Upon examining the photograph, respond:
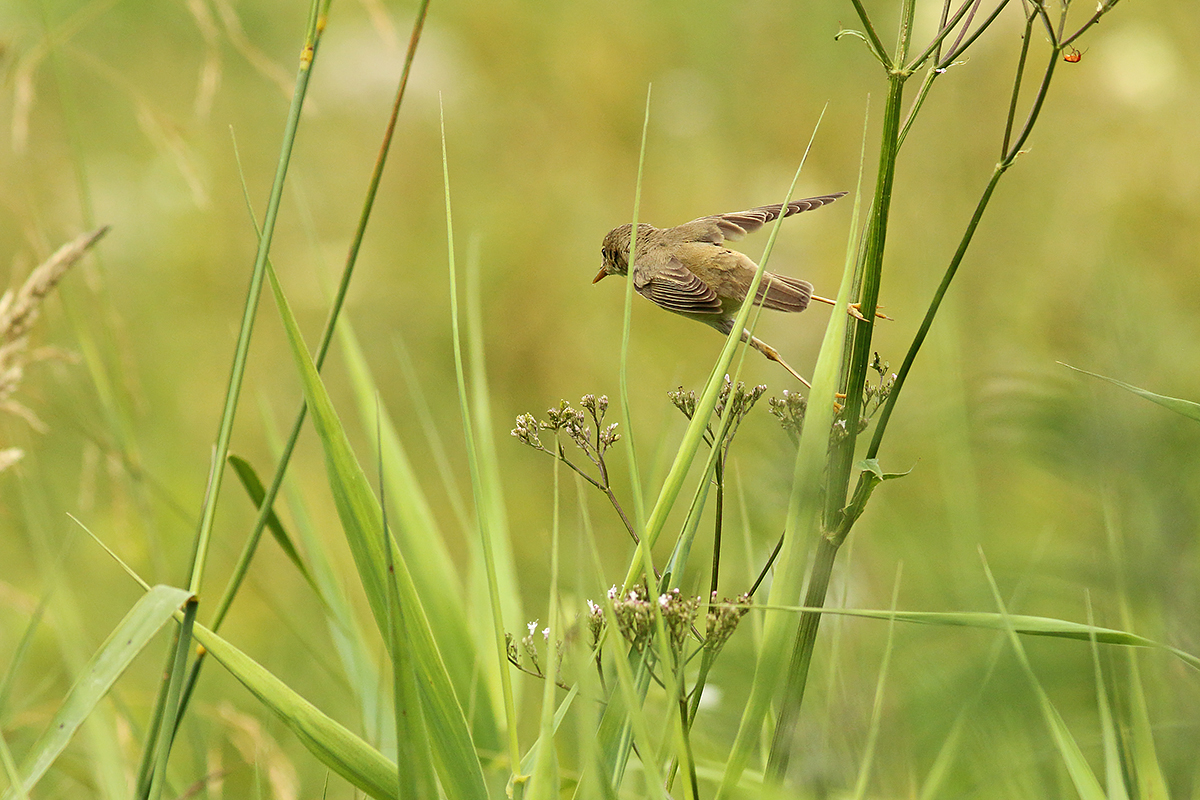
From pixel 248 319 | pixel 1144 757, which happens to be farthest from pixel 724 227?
pixel 1144 757

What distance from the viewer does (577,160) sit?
203 inches

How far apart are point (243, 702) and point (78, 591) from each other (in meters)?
0.91

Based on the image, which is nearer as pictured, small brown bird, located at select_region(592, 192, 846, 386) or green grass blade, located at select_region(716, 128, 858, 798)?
green grass blade, located at select_region(716, 128, 858, 798)

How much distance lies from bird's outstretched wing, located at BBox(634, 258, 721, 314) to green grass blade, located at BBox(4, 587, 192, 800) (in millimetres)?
884

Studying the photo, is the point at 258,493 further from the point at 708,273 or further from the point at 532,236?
the point at 532,236

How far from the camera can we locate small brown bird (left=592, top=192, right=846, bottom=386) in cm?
158

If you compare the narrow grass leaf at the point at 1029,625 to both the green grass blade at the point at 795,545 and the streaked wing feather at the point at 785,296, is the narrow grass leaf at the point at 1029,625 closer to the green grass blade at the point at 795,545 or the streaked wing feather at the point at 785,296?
the green grass blade at the point at 795,545

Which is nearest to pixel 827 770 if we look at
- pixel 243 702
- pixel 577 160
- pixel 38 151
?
pixel 243 702

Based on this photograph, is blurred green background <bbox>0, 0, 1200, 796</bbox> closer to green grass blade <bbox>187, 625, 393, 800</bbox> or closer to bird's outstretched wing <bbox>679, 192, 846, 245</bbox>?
bird's outstretched wing <bbox>679, 192, 846, 245</bbox>

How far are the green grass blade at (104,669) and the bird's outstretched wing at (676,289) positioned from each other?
0.88m

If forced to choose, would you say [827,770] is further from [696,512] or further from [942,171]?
[942,171]

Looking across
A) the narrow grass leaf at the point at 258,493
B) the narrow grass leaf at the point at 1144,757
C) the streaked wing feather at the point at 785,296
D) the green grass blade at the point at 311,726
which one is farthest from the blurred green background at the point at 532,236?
the green grass blade at the point at 311,726

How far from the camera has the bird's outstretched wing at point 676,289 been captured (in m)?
1.58

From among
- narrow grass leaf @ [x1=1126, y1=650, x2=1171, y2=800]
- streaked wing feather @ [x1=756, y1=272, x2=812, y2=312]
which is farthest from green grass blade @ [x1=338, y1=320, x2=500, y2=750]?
narrow grass leaf @ [x1=1126, y1=650, x2=1171, y2=800]
